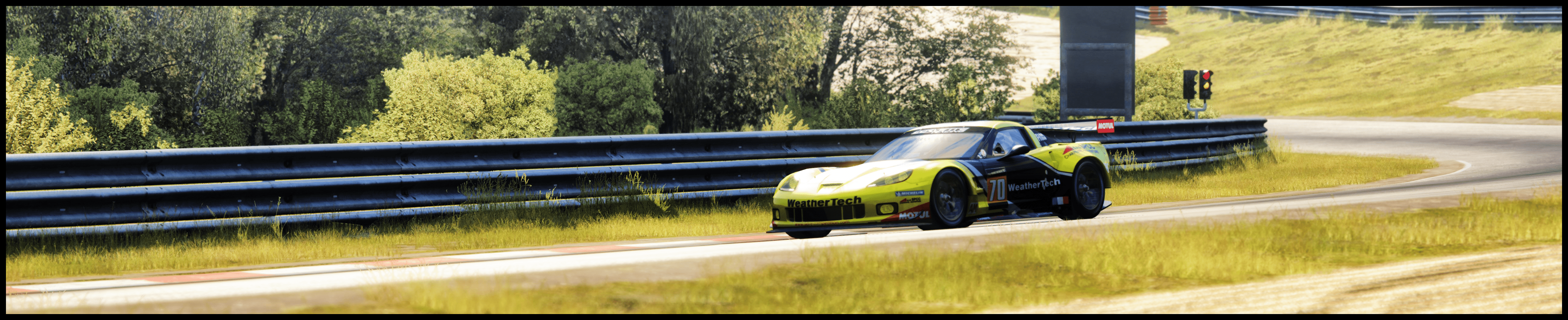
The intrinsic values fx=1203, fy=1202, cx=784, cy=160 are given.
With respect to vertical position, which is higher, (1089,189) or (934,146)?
(934,146)

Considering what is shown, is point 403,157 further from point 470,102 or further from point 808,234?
point 470,102

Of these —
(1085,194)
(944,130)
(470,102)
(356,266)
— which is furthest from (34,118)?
(1085,194)

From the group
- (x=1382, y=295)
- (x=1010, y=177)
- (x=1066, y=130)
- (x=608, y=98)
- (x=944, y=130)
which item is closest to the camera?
(x=1382, y=295)

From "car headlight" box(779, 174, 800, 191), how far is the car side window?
185 cm

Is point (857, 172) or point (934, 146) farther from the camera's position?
point (934, 146)

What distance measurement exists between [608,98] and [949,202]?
104 feet

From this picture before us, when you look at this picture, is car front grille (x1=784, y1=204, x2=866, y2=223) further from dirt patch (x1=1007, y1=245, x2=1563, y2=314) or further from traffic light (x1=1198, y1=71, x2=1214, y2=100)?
traffic light (x1=1198, y1=71, x2=1214, y2=100)

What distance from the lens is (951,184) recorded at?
10.5 metres

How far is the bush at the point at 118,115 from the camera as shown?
128 feet

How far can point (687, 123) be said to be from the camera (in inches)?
1515

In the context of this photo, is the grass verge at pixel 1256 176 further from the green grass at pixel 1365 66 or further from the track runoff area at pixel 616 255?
the green grass at pixel 1365 66

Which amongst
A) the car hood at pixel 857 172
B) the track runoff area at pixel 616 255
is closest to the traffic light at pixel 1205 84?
the track runoff area at pixel 616 255
